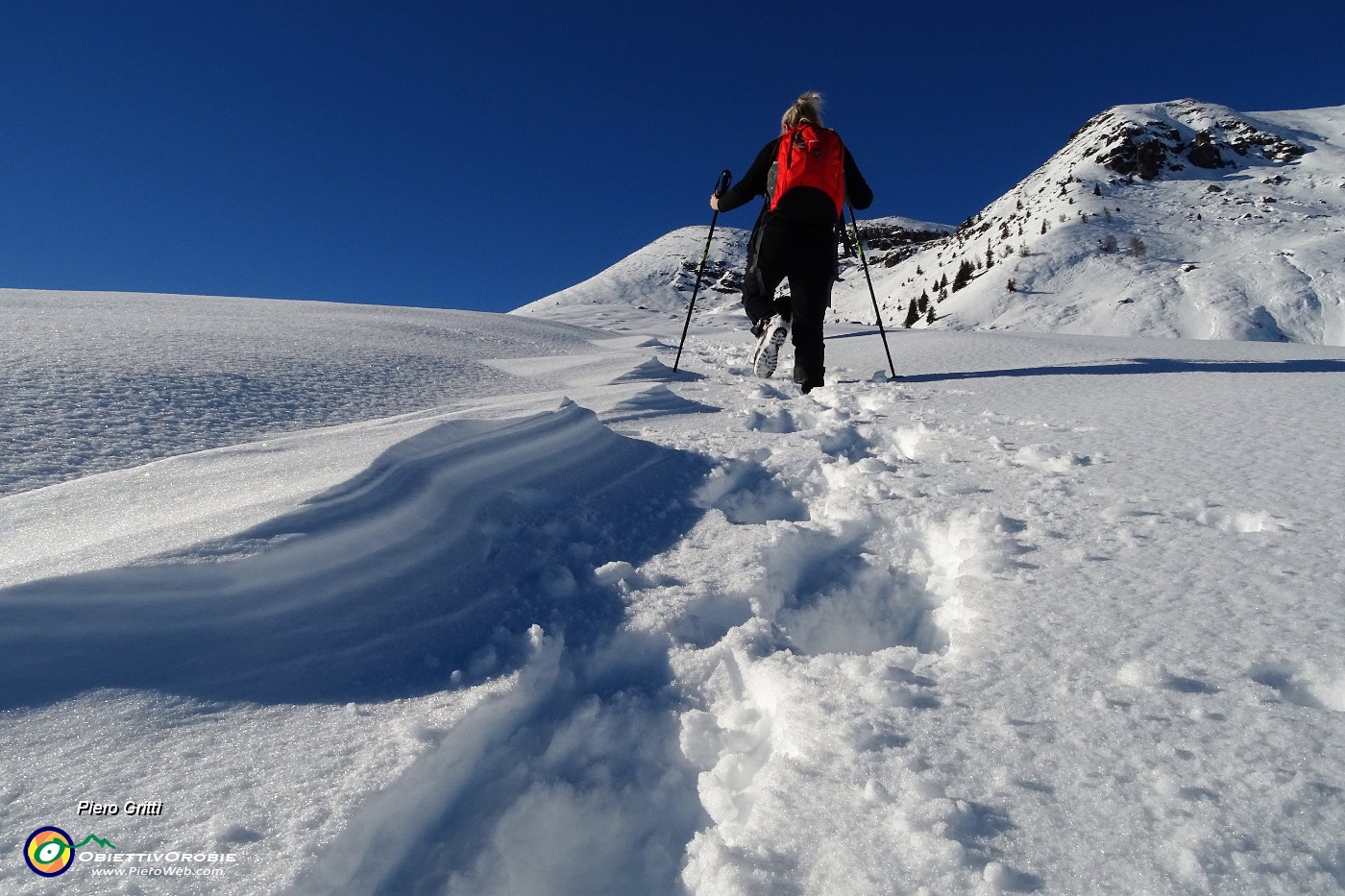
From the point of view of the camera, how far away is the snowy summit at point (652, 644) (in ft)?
2.76

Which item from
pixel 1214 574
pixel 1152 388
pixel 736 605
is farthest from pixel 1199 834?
pixel 1152 388

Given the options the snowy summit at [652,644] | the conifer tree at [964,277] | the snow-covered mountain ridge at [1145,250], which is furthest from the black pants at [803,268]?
the conifer tree at [964,277]

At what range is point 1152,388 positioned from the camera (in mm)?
3395

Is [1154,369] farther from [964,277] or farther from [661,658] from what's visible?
[964,277]

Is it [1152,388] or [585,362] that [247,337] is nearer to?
[585,362]

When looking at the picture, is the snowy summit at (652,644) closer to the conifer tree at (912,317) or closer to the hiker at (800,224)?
the hiker at (800,224)

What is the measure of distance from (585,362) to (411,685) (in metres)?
3.59

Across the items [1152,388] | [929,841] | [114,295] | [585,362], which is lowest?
[929,841]

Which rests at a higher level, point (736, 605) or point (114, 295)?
point (114, 295)

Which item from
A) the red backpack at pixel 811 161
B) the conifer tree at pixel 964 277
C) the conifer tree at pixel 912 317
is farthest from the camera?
the conifer tree at pixel 964 277

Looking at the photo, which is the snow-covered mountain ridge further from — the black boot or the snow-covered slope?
the black boot

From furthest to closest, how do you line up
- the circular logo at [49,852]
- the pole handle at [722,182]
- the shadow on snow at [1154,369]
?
the pole handle at [722,182] < the shadow on snow at [1154,369] < the circular logo at [49,852]

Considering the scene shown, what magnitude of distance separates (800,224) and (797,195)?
7.0 inches

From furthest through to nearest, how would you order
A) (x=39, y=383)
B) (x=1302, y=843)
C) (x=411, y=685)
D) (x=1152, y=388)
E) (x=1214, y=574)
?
(x=1152, y=388)
(x=39, y=383)
(x=1214, y=574)
(x=411, y=685)
(x=1302, y=843)
